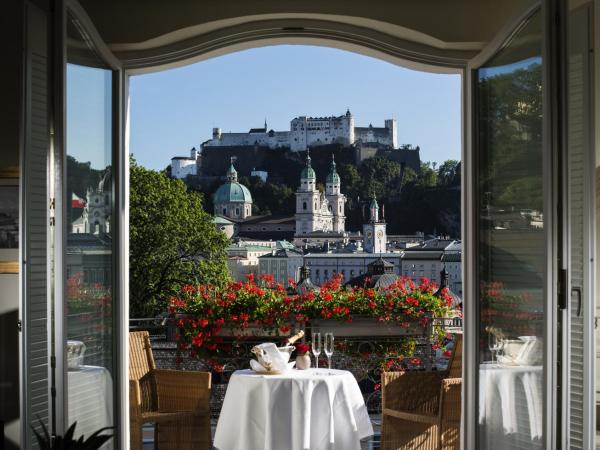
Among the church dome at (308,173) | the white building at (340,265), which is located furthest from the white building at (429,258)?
the church dome at (308,173)

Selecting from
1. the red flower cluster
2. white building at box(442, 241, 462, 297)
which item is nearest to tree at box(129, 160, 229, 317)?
white building at box(442, 241, 462, 297)

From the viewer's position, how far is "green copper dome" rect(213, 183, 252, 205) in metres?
32.9

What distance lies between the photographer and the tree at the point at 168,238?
28.5 metres

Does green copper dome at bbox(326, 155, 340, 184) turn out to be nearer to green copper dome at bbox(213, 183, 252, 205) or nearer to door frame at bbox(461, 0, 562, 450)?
green copper dome at bbox(213, 183, 252, 205)

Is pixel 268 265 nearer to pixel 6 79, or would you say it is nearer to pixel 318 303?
pixel 318 303

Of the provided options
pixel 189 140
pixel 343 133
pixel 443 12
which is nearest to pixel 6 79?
pixel 443 12

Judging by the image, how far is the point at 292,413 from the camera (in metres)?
4.13

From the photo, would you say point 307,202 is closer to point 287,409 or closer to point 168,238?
point 168,238

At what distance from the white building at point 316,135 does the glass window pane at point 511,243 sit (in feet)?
91.7

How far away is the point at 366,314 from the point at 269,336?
819 mm

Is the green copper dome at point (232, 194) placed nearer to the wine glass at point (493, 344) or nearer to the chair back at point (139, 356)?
the chair back at point (139, 356)

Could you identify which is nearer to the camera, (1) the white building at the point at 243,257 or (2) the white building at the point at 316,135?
(2) the white building at the point at 316,135

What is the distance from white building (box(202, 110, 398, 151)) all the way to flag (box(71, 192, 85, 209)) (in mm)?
28369

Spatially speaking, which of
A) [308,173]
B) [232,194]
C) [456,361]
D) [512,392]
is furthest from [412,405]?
[308,173]
